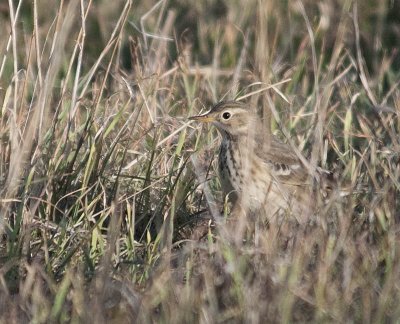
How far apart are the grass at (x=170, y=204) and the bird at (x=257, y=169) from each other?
4.7 inches

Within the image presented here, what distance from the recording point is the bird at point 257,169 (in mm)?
5340

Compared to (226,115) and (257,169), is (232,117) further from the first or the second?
(257,169)

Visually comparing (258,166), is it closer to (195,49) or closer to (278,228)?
(278,228)

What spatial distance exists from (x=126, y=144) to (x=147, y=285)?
1724 mm

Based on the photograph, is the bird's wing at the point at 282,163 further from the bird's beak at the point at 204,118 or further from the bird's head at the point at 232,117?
the bird's beak at the point at 204,118

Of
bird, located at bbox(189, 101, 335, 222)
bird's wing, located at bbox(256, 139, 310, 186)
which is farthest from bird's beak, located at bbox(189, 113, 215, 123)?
bird's wing, located at bbox(256, 139, 310, 186)

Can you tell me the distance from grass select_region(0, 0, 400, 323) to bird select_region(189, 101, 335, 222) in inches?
4.7

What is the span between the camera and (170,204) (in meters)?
5.37

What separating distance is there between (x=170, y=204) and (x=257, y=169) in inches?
25.6

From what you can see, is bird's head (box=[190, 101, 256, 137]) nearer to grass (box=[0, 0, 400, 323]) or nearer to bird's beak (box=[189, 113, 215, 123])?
bird's beak (box=[189, 113, 215, 123])

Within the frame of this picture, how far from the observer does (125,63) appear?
869 centimetres

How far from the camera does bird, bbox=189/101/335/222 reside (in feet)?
17.5

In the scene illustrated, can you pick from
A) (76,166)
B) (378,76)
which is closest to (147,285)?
(76,166)

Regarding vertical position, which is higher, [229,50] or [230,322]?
[230,322]
